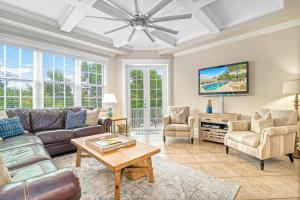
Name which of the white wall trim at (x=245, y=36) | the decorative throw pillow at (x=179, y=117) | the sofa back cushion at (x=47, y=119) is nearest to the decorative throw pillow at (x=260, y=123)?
the decorative throw pillow at (x=179, y=117)

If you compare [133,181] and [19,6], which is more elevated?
[19,6]

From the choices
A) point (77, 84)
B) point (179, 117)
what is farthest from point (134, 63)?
point (179, 117)

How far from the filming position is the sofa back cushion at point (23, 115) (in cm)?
285

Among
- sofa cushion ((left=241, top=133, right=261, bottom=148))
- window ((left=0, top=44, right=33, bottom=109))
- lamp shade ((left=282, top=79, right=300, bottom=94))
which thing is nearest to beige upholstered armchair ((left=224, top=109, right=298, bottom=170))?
sofa cushion ((left=241, top=133, right=261, bottom=148))

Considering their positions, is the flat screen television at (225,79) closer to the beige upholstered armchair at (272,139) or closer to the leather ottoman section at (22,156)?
the beige upholstered armchair at (272,139)

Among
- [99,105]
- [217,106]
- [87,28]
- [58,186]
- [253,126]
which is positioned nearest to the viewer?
[58,186]

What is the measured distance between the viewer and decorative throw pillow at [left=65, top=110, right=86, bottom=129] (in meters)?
3.28

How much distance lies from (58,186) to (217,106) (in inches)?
157

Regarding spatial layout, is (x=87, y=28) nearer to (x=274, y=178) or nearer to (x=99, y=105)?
(x=99, y=105)

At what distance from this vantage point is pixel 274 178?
2135mm

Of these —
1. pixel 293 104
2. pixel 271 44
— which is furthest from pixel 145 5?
pixel 293 104

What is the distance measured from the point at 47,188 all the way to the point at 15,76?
11.3 feet

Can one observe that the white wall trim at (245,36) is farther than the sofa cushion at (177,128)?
No

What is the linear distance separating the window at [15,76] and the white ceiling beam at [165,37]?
2893 millimetres
